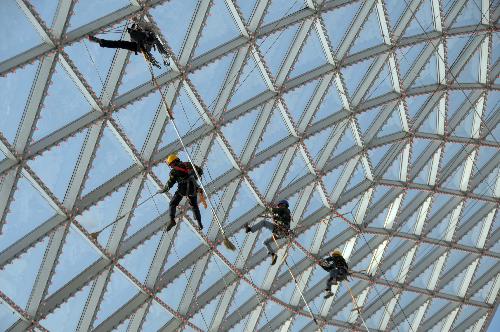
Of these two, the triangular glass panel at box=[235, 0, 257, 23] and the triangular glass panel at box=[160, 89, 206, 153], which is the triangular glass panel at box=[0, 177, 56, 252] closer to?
the triangular glass panel at box=[160, 89, 206, 153]

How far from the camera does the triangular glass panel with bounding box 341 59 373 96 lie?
31.1 metres

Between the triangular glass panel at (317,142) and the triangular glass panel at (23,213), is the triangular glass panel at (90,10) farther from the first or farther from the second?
the triangular glass panel at (317,142)

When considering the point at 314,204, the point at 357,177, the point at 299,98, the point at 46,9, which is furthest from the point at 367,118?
the point at 46,9

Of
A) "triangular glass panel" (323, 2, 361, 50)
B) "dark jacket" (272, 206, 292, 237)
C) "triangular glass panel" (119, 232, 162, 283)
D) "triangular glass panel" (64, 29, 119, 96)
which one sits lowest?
"dark jacket" (272, 206, 292, 237)

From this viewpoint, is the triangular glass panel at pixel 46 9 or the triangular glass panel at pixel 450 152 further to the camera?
the triangular glass panel at pixel 450 152

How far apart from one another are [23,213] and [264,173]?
36.4 ft

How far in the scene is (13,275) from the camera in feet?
83.3

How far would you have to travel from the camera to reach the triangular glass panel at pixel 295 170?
1289 inches

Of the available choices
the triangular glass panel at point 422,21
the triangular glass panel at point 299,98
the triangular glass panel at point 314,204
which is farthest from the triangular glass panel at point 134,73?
the triangular glass panel at point 314,204

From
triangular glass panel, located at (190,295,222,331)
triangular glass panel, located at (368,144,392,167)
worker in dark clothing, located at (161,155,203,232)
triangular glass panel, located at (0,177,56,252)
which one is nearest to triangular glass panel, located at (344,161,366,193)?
triangular glass panel, located at (368,144,392,167)

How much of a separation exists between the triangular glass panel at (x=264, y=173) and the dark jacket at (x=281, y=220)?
3.54 metres

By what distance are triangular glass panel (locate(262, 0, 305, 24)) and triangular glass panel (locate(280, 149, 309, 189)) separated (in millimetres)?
7358

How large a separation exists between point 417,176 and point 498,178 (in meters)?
5.31

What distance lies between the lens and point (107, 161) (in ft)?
86.6
